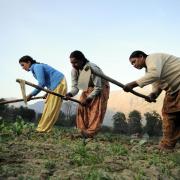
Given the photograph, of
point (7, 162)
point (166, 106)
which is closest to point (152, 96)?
point (166, 106)

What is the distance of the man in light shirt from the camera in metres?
6.28

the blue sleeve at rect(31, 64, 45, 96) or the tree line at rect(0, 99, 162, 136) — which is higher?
the blue sleeve at rect(31, 64, 45, 96)

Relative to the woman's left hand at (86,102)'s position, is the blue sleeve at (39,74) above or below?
above

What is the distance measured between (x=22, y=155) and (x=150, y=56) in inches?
89.7

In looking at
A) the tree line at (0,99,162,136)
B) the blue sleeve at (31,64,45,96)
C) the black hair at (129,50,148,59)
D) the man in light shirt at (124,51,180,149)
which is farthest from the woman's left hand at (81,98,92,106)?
the tree line at (0,99,162,136)

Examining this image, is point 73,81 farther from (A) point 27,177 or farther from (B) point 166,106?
(A) point 27,177

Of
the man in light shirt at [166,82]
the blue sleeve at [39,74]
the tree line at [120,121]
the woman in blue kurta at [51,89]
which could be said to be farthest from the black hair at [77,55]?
the tree line at [120,121]

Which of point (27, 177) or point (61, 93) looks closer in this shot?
point (27, 177)

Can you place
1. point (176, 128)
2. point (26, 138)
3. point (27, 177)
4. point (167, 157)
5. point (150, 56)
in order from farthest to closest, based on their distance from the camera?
1. point (26, 138)
2. point (176, 128)
3. point (150, 56)
4. point (167, 157)
5. point (27, 177)

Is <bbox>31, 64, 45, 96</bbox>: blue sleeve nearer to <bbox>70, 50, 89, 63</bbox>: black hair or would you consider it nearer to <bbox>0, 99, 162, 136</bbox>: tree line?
<bbox>70, 50, 89, 63</bbox>: black hair

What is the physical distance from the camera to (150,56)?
6.38 meters

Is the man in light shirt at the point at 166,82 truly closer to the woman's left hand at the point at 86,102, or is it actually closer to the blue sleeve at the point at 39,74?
the woman's left hand at the point at 86,102

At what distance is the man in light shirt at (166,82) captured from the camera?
247 inches

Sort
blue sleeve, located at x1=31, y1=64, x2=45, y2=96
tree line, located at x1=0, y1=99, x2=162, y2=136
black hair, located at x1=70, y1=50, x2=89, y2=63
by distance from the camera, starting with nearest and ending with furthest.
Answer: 1. black hair, located at x1=70, y1=50, x2=89, y2=63
2. blue sleeve, located at x1=31, y1=64, x2=45, y2=96
3. tree line, located at x1=0, y1=99, x2=162, y2=136
